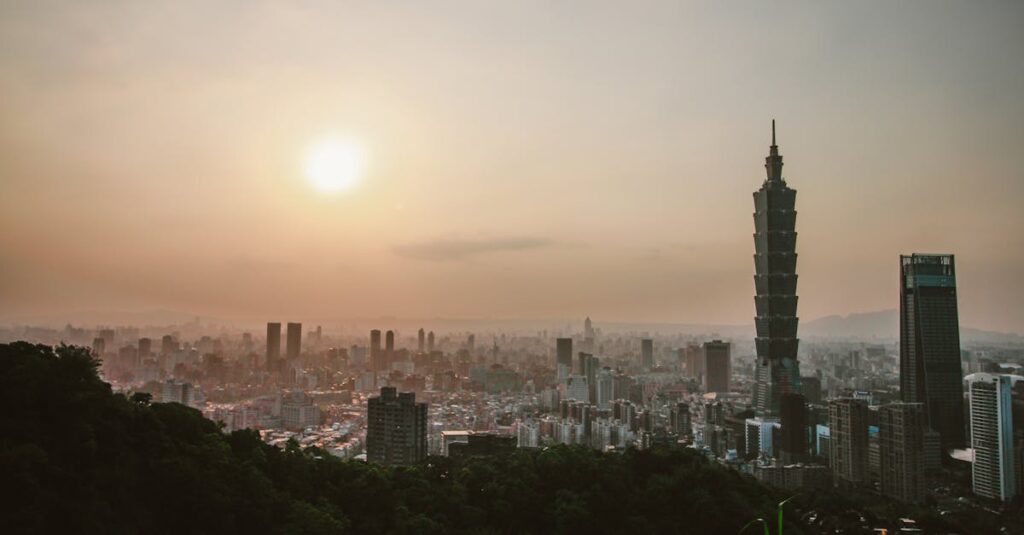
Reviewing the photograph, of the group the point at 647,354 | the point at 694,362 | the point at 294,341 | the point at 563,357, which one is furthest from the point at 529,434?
the point at 647,354

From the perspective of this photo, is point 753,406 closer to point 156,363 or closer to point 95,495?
point 156,363

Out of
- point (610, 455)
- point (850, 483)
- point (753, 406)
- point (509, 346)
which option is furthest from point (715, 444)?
point (509, 346)

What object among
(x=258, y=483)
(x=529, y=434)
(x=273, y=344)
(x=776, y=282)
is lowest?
(x=529, y=434)

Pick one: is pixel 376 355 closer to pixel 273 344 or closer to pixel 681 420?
pixel 273 344

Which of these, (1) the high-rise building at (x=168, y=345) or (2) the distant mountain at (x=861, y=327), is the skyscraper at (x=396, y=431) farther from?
(2) the distant mountain at (x=861, y=327)

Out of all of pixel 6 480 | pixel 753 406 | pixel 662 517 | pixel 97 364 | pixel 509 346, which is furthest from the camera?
pixel 509 346

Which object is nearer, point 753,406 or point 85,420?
point 85,420

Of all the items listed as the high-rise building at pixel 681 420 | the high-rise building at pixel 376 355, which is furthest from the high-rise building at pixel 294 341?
the high-rise building at pixel 681 420
